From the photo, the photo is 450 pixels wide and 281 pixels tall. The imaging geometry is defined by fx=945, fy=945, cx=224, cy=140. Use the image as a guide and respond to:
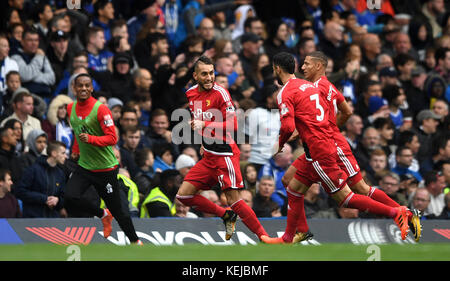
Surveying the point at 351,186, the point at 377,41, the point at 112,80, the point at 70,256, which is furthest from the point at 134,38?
the point at 70,256

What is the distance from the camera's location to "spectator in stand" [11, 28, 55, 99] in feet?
55.2

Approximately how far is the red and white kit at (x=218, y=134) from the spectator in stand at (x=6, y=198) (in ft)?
11.2

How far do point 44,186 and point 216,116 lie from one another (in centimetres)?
344

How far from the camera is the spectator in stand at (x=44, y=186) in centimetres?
1434

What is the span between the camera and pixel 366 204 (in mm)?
11922

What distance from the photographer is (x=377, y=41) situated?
71.2 ft

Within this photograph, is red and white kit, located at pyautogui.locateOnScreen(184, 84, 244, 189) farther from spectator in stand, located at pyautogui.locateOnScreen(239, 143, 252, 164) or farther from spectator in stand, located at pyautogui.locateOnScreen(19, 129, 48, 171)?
spectator in stand, located at pyautogui.locateOnScreen(239, 143, 252, 164)

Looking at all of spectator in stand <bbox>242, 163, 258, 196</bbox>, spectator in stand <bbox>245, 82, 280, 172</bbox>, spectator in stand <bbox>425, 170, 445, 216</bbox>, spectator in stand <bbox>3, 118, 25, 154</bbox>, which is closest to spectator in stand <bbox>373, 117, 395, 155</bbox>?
spectator in stand <bbox>425, 170, 445, 216</bbox>

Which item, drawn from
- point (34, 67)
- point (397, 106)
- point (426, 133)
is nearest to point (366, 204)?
point (34, 67)

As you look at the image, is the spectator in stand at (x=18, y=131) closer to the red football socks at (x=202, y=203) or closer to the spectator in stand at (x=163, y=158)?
the spectator in stand at (x=163, y=158)

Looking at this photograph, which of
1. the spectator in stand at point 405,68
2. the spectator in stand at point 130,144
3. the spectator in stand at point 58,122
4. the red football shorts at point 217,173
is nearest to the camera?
the red football shorts at point 217,173

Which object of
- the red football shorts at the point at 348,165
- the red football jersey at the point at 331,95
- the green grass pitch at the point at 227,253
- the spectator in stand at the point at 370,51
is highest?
the spectator in stand at the point at 370,51

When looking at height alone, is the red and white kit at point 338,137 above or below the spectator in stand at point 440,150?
above

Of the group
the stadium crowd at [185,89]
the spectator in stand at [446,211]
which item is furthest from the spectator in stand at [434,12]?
the spectator in stand at [446,211]
